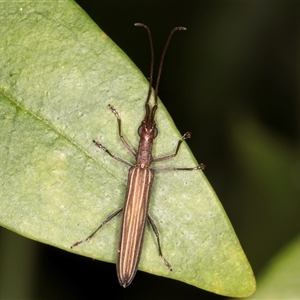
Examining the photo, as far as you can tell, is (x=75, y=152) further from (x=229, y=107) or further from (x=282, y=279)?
(x=229, y=107)

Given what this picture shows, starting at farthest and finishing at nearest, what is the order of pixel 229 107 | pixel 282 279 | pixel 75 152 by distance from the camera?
pixel 229 107, pixel 282 279, pixel 75 152

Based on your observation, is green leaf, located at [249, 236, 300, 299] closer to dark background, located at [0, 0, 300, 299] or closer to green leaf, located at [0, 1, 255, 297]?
green leaf, located at [0, 1, 255, 297]

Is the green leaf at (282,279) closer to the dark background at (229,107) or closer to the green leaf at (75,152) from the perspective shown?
the green leaf at (75,152)

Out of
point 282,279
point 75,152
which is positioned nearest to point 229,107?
point 282,279

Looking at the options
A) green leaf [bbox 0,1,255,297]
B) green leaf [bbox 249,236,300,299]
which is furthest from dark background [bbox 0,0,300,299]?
green leaf [bbox 0,1,255,297]

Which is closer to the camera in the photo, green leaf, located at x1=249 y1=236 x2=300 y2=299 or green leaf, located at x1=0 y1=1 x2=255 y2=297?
green leaf, located at x1=0 y1=1 x2=255 y2=297
